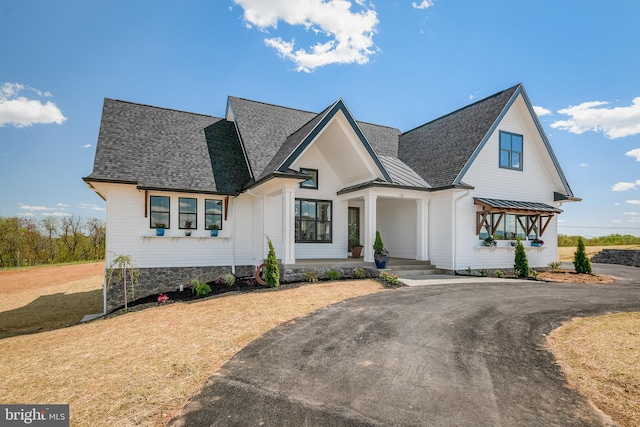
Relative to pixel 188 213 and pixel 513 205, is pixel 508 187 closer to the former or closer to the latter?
pixel 513 205

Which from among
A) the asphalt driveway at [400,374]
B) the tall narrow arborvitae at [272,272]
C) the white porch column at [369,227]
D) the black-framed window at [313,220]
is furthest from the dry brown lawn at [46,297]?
the white porch column at [369,227]

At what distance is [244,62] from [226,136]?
4226 mm

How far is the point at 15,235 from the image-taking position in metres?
27.4

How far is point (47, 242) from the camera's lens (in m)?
30.5

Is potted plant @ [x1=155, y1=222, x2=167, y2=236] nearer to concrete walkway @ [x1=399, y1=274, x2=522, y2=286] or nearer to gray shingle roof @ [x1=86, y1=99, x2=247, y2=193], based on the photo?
gray shingle roof @ [x1=86, y1=99, x2=247, y2=193]

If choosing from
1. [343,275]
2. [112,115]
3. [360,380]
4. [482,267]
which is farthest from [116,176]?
[482,267]

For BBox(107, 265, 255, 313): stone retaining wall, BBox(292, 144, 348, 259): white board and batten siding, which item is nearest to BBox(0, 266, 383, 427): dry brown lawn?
BBox(107, 265, 255, 313): stone retaining wall

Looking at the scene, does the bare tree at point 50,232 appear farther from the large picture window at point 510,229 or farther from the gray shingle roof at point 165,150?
the large picture window at point 510,229

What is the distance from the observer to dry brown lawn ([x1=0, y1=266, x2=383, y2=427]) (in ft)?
13.6

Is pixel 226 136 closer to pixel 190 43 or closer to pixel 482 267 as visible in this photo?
pixel 190 43

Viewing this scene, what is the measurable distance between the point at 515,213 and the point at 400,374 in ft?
45.3

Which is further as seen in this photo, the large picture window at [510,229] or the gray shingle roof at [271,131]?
the large picture window at [510,229]

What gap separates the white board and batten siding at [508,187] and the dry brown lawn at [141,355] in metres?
7.07

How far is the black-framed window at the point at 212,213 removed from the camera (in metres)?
14.0
